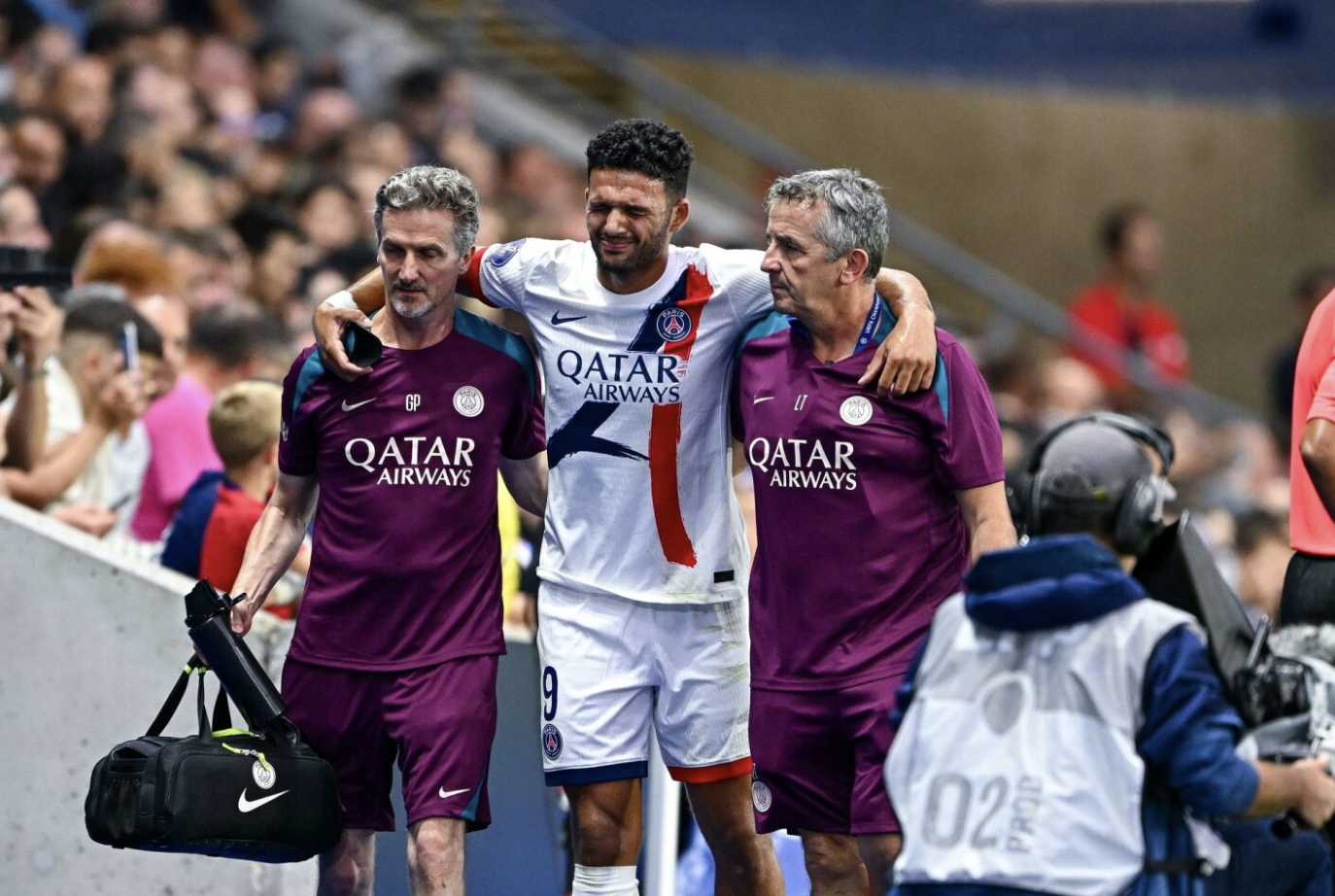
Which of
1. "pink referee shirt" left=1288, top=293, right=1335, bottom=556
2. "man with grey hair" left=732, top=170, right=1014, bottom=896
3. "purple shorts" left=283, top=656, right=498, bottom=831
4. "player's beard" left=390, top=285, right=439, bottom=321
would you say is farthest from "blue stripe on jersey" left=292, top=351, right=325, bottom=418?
"pink referee shirt" left=1288, top=293, right=1335, bottom=556

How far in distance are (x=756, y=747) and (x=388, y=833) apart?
1637 millimetres

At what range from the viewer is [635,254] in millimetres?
5367

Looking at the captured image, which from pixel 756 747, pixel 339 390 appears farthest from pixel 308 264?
pixel 756 747

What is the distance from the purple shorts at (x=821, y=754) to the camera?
16.7ft

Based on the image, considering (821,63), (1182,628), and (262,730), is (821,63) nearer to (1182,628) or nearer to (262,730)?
(262,730)

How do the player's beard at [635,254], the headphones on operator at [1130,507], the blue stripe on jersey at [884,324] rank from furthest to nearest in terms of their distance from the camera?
the player's beard at [635,254] < the blue stripe on jersey at [884,324] < the headphones on operator at [1130,507]

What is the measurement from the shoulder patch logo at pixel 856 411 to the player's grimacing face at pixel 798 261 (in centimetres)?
26

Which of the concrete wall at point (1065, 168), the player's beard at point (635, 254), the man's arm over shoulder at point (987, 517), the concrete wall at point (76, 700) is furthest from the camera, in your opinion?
the concrete wall at point (1065, 168)

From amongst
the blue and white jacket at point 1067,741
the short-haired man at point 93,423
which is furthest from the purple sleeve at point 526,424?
the short-haired man at point 93,423

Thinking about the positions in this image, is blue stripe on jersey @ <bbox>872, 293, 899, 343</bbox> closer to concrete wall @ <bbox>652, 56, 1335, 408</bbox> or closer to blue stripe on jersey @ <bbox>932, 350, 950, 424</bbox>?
blue stripe on jersey @ <bbox>932, 350, 950, 424</bbox>

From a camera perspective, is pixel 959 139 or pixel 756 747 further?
pixel 959 139

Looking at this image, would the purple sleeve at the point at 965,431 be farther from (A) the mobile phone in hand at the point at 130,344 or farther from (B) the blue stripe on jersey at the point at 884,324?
(A) the mobile phone in hand at the point at 130,344

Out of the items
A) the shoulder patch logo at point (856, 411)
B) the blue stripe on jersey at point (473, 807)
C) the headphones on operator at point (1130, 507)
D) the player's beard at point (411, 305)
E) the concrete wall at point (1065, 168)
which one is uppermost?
the concrete wall at point (1065, 168)

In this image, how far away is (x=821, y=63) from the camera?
620 inches
